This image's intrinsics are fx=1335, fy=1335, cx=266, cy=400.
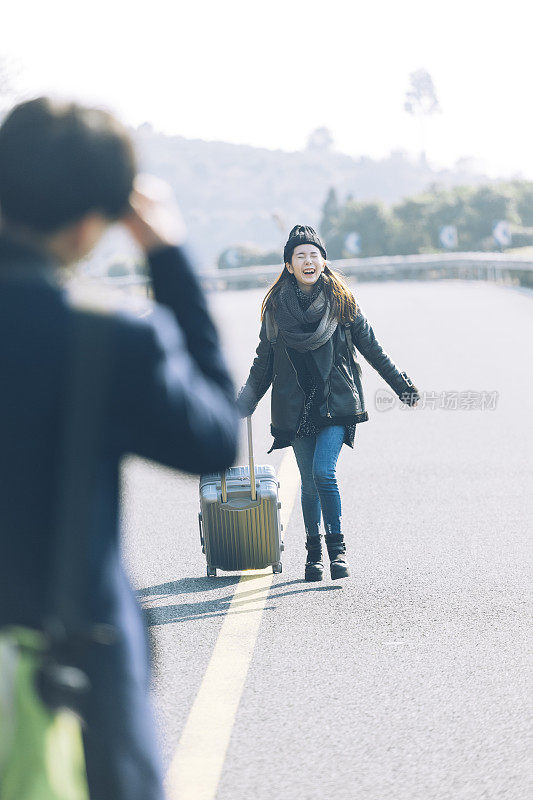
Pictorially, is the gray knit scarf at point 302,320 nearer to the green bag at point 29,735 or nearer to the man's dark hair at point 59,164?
the man's dark hair at point 59,164

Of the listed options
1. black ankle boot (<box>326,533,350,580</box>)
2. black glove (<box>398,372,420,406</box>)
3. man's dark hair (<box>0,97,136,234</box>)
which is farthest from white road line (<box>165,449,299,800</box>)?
man's dark hair (<box>0,97,136,234</box>)

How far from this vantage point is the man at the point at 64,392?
6.58 feet

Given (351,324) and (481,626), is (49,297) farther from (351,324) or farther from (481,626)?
(351,324)

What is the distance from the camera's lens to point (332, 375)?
6.45 metres

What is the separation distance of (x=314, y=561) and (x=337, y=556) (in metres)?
0.12

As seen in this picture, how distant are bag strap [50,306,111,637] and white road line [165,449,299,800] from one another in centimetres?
158

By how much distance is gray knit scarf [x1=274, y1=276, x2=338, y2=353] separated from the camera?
6.35 metres

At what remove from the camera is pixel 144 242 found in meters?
2.16

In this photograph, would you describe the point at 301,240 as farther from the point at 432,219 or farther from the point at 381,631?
the point at 432,219

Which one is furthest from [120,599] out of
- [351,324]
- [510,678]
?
[351,324]

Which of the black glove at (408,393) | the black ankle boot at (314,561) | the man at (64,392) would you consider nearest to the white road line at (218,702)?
the black ankle boot at (314,561)

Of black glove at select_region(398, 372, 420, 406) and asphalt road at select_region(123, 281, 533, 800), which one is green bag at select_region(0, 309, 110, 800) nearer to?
asphalt road at select_region(123, 281, 533, 800)

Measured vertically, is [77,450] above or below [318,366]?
above

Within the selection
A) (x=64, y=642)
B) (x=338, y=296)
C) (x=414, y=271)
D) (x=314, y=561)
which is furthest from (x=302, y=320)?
(x=414, y=271)
